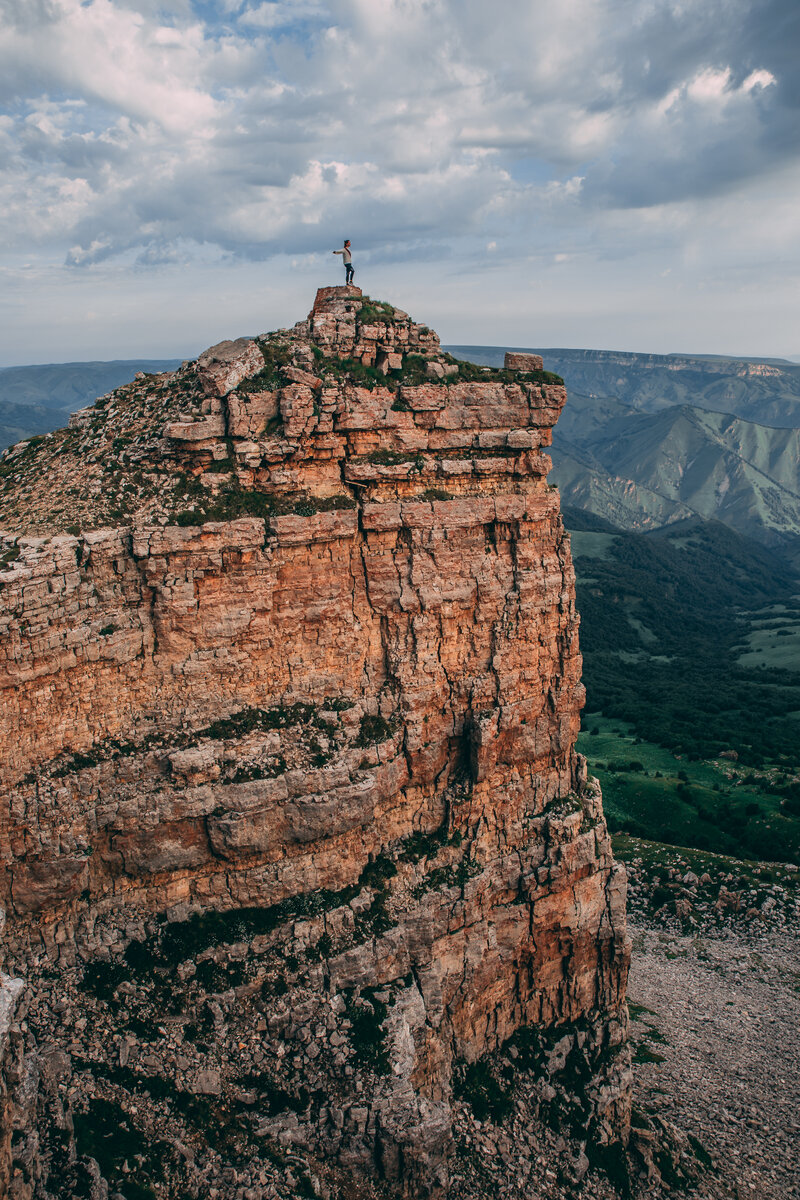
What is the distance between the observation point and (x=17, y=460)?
91.2 feet

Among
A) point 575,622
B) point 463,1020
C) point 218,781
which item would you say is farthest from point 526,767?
point 218,781

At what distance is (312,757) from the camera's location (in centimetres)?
2670

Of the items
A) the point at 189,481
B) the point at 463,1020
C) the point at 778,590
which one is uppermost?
the point at 189,481

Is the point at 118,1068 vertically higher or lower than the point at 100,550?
lower

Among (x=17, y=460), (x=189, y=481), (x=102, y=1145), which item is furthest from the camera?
(x=17, y=460)

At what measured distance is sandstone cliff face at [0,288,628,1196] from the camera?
23250 mm

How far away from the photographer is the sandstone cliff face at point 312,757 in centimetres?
2325

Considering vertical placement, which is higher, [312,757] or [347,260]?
[347,260]

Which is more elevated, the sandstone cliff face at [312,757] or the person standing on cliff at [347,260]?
the person standing on cliff at [347,260]

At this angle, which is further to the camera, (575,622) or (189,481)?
(575,622)

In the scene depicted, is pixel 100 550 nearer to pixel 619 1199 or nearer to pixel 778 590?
pixel 619 1199

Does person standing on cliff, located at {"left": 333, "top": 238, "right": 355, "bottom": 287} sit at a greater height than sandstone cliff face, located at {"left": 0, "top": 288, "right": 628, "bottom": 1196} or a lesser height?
greater

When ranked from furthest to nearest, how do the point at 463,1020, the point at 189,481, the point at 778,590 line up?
the point at 778,590
the point at 463,1020
the point at 189,481

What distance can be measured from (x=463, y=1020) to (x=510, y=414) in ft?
78.5
